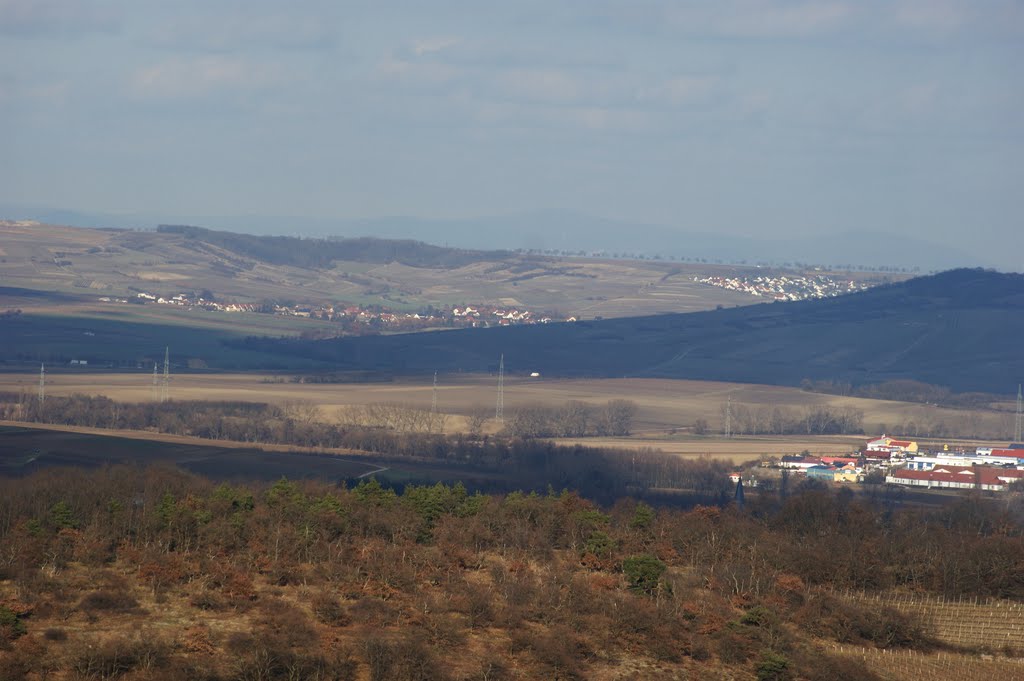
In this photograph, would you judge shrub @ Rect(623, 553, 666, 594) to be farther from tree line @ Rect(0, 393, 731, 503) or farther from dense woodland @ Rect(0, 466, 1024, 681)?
tree line @ Rect(0, 393, 731, 503)

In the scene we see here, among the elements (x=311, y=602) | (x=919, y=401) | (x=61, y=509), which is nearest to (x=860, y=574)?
(x=311, y=602)

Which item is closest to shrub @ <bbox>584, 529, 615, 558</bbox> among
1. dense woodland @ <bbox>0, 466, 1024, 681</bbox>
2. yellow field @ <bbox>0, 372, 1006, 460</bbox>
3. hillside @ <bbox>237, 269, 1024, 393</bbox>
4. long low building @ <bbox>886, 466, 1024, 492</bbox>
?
dense woodland @ <bbox>0, 466, 1024, 681</bbox>

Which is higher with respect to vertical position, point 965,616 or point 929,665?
point 965,616

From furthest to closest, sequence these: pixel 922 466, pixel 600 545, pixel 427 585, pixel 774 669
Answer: pixel 922 466 → pixel 600 545 → pixel 427 585 → pixel 774 669

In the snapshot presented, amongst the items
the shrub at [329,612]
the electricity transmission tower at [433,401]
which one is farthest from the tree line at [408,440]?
the shrub at [329,612]

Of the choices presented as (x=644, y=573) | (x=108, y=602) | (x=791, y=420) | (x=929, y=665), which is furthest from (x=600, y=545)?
(x=791, y=420)

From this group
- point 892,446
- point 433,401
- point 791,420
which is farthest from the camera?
point 791,420

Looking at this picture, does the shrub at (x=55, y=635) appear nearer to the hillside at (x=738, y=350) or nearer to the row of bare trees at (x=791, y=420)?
the row of bare trees at (x=791, y=420)

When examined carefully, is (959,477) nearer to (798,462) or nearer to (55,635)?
(798,462)
